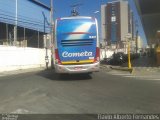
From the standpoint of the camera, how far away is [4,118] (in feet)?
29.6

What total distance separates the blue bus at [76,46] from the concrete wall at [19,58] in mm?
16753

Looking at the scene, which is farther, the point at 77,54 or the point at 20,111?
the point at 77,54

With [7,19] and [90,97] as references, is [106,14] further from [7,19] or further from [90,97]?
[90,97]

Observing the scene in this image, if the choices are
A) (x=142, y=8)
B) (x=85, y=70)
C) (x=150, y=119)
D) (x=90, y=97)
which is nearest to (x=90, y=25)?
(x=85, y=70)

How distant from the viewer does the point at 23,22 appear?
174 feet

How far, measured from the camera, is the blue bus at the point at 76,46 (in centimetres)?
2027

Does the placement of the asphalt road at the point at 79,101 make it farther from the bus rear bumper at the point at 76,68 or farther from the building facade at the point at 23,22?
the building facade at the point at 23,22

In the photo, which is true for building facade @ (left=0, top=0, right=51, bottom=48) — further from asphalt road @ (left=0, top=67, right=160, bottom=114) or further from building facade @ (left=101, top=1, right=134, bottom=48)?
building facade @ (left=101, top=1, right=134, bottom=48)

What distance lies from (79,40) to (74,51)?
28.9 inches

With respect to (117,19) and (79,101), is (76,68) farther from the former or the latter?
(117,19)

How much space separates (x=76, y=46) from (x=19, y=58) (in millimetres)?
20371

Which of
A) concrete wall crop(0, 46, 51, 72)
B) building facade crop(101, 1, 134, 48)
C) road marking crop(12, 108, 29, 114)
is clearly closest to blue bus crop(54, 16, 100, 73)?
road marking crop(12, 108, 29, 114)

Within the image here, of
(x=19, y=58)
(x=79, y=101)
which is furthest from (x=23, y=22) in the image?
(x=79, y=101)

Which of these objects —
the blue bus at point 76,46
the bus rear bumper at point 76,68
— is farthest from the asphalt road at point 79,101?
the blue bus at point 76,46
